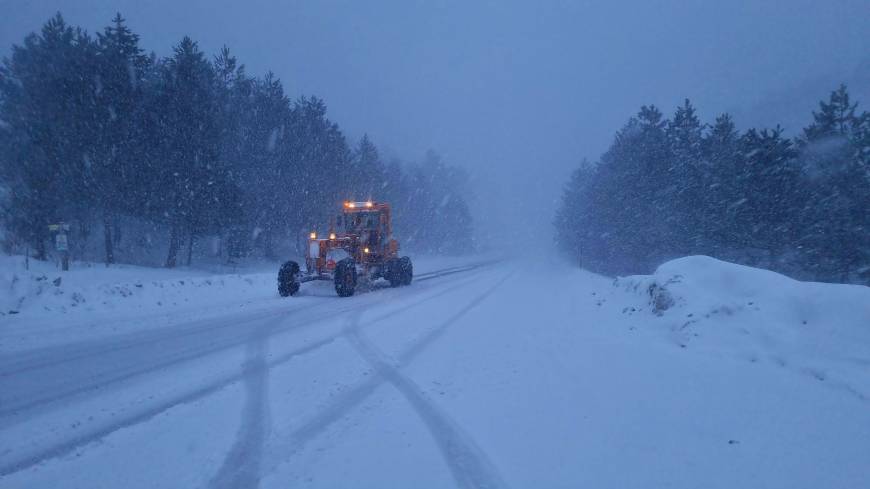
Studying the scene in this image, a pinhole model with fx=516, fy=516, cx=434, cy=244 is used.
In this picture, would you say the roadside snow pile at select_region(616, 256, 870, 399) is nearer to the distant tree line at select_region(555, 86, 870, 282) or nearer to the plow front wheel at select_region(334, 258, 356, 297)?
the plow front wheel at select_region(334, 258, 356, 297)

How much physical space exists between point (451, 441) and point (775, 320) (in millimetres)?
5547

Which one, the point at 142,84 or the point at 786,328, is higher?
the point at 142,84

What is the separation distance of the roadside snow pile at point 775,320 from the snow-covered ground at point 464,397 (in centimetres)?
Answer: 3

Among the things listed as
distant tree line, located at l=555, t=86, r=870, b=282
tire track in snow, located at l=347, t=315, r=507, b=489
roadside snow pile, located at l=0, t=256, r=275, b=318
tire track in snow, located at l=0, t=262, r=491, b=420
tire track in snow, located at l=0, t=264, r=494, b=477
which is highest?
distant tree line, located at l=555, t=86, r=870, b=282

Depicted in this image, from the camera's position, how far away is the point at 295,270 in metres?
17.7

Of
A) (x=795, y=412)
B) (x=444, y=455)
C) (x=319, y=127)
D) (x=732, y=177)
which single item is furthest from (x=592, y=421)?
(x=319, y=127)

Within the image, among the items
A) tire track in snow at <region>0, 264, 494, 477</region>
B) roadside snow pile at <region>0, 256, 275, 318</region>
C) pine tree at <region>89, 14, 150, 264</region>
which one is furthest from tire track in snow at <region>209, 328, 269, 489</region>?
pine tree at <region>89, 14, 150, 264</region>

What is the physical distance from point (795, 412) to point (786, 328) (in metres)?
2.47

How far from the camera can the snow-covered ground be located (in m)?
4.15

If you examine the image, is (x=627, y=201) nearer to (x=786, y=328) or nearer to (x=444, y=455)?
(x=786, y=328)

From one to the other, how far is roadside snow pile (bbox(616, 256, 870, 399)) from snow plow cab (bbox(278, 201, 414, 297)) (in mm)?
10407

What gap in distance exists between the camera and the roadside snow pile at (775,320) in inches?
247

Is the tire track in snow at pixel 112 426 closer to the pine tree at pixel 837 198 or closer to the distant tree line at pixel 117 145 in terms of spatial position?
the distant tree line at pixel 117 145

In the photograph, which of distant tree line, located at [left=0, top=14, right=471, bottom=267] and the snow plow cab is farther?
distant tree line, located at [left=0, top=14, right=471, bottom=267]
